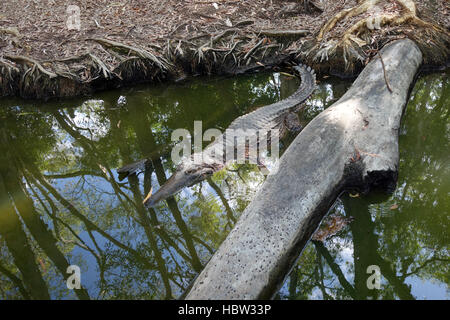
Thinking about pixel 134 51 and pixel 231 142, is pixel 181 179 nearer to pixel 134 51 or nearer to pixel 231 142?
pixel 231 142

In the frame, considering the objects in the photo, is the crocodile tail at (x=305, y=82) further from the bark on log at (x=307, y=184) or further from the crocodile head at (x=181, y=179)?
the crocodile head at (x=181, y=179)

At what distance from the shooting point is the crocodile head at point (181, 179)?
359 cm

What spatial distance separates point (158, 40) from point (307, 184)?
4.68 m

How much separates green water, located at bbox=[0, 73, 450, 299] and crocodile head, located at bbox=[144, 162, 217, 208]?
0.26ft

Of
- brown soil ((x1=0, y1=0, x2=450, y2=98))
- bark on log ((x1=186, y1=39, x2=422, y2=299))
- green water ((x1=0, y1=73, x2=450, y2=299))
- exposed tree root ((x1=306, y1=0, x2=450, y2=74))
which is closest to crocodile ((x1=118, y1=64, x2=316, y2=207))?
green water ((x1=0, y1=73, x2=450, y2=299))

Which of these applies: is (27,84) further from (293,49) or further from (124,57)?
(293,49)

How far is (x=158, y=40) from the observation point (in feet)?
21.5

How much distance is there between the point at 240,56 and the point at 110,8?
3.26 m

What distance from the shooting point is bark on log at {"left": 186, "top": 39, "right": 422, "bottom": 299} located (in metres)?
2.32

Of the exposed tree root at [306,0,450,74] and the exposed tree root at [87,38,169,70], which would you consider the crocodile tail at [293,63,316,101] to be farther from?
the exposed tree root at [87,38,169,70]

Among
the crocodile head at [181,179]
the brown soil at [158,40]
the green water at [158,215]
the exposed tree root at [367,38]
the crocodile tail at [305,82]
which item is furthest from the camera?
the brown soil at [158,40]

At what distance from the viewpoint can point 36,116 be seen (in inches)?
219

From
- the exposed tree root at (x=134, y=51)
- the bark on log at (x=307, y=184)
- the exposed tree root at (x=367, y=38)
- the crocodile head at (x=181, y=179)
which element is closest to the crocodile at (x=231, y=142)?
the crocodile head at (x=181, y=179)

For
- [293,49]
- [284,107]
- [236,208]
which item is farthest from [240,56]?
[236,208]
